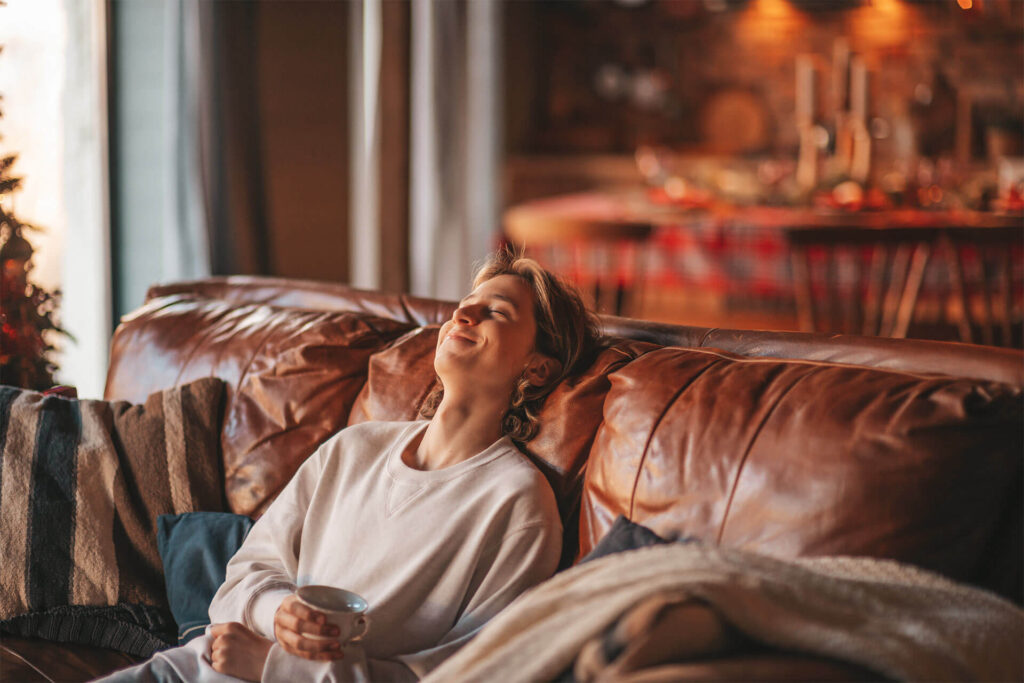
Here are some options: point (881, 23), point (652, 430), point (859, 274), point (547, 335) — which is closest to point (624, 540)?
point (652, 430)

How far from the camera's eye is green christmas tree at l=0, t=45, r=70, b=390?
7.04ft

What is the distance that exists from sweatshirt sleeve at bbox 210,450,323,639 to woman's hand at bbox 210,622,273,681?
38mm

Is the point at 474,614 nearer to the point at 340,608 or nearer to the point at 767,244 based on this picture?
the point at 340,608

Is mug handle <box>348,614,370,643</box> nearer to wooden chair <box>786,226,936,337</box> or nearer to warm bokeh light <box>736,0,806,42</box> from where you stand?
wooden chair <box>786,226,936,337</box>

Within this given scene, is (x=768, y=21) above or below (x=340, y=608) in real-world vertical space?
above

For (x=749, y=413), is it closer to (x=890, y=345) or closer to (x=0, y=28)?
(x=890, y=345)

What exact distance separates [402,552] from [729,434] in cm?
51

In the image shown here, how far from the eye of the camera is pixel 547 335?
64.2 inches

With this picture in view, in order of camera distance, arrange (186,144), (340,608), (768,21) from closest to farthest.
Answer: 1. (340,608)
2. (186,144)
3. (768,21)

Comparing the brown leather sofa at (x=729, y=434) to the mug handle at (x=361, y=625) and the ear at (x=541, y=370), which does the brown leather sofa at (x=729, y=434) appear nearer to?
the ear at (x=541, y=370)

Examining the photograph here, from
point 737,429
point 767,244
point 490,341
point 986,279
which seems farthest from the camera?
point 767,244

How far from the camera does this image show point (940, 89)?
7074 mm

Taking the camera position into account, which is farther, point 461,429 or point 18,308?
point 18,308

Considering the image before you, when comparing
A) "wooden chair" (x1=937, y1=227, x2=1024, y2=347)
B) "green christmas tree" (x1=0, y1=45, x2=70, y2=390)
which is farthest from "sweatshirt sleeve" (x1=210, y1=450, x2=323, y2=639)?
"wooden chair" (x1=937, y1=227, x2=1024, y2=347)
